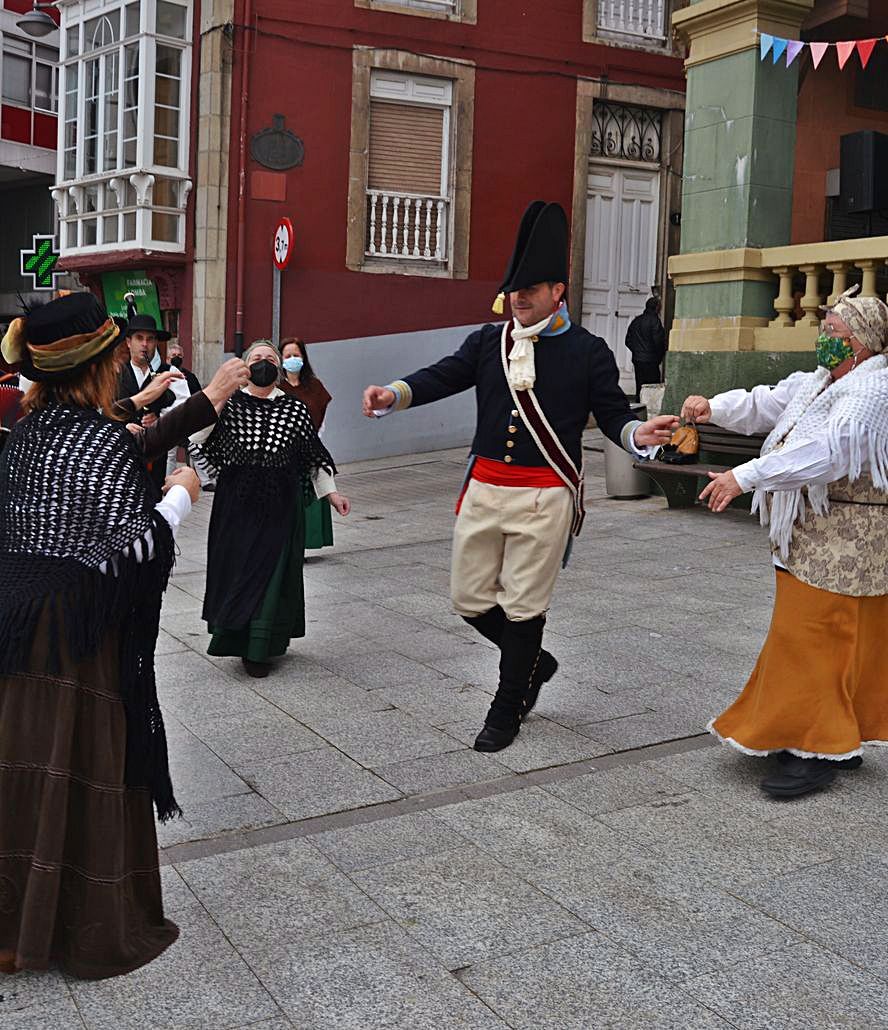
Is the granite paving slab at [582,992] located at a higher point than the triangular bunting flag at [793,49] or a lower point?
lower

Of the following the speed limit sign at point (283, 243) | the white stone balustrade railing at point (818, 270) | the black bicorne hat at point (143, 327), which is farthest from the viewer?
the speed limit sign at point (283, 243)

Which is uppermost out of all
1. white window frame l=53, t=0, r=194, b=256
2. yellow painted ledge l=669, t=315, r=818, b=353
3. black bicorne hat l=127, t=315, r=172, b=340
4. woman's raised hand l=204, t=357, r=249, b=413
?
white window frame l=53, t=0, r=194, b=256

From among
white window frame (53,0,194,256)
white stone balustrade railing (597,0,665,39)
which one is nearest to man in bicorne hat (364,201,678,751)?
white window frame (53,0,194,256)

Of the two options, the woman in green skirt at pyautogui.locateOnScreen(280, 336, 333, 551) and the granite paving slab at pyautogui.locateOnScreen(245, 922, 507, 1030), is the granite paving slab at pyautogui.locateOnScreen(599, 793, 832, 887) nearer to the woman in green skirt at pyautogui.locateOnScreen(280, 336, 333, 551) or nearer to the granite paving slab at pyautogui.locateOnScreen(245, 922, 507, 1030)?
the granite paving slab at pyautogui.locateOnScreen(245, 922, 507, 1030)

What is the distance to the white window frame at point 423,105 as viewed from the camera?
16969 mm

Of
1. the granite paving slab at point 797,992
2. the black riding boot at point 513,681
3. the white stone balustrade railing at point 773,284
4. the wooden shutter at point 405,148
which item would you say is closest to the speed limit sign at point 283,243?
the wooden shutter at point 405,148

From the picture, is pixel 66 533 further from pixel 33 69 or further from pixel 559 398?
pixel 33 69

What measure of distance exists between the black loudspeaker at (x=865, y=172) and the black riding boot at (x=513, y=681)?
753cm

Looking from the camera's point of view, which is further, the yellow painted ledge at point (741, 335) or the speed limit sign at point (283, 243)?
the speed limit sign at point (283, 243)

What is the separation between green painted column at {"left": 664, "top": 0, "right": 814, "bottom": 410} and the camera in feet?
35.9

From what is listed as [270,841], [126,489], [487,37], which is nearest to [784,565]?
[270,841]

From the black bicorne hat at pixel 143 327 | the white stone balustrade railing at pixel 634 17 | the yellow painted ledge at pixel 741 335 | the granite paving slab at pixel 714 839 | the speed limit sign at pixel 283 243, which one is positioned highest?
the white stone balustrade railing at pixel 634 17

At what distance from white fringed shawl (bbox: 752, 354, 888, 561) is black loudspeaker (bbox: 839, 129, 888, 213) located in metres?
7.17

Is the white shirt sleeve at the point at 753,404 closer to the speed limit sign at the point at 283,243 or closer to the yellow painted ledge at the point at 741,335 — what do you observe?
the yellow painted ledge at the point at 741,335
